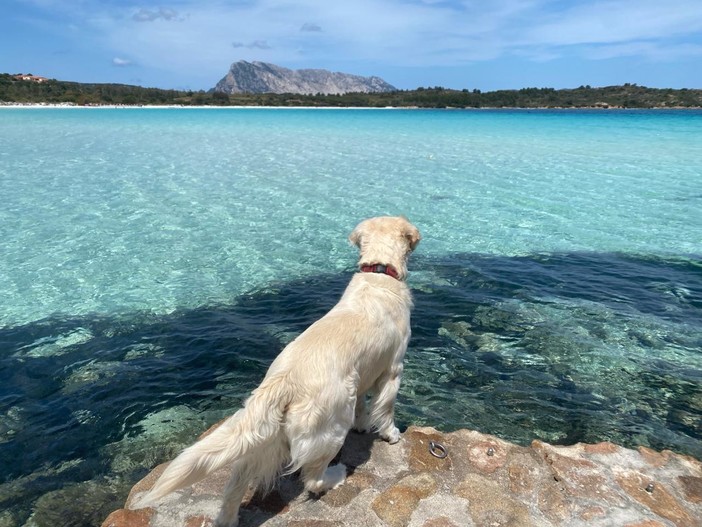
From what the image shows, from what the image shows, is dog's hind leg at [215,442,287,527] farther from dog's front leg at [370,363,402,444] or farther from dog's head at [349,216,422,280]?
dog's head at [349,216,422,280]

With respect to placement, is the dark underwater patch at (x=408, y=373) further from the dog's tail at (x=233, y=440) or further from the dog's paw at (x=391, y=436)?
the dog's tail at (x=233, y=440)

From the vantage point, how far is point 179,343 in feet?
24.6

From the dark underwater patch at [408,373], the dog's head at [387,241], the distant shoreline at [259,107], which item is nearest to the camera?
the dog's head at [387,241]

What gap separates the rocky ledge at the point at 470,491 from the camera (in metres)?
3.51

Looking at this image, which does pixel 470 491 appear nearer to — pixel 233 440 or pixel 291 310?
pixel 233 440

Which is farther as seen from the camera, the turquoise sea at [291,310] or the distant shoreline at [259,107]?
the distant shoreline at [259,107]

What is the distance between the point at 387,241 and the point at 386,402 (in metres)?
1.52

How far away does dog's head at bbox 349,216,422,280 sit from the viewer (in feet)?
14.7

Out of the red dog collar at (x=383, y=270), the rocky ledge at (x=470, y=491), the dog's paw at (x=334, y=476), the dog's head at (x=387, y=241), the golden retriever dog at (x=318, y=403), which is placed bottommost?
the rocky ledge at (x=470, y=491)

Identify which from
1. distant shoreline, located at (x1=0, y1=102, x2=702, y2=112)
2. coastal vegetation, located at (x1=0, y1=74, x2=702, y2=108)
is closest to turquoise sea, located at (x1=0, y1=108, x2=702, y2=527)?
distant shoreline, located at (x1=0, y1=102, x2=702, y2=112)

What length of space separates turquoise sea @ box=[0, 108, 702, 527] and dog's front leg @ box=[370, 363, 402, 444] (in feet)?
4.48

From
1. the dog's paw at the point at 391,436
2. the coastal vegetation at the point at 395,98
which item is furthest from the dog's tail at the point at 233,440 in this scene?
the coastal vegetation at the point at 395,98

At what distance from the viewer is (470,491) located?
12.5ft

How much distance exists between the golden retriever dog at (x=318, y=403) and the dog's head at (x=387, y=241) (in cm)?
4
